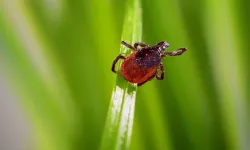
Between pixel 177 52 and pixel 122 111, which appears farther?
pixel 177 52

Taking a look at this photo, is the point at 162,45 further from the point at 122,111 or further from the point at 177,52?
the point at 122,111

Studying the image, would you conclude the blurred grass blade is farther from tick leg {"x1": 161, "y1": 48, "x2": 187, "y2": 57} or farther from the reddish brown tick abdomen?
tick leg {"x1": 161, "y1": 48, "x2": 187, "y2": 57}

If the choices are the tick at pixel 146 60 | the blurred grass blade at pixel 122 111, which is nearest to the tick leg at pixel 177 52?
the tick at pixel 146 60

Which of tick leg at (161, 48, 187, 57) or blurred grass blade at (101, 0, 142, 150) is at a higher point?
tick leg at (161, 48, 187, 57)

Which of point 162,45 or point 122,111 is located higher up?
point 162,45

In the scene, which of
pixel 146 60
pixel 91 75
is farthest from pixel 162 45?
pixel 91 75

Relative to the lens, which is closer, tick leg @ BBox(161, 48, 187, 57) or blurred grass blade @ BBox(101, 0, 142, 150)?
blurred grass blade @ BBox(101, 0, 142, 150)

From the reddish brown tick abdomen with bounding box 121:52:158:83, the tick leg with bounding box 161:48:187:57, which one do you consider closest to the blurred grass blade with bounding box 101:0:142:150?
the reddish brown tick abdomen with bounding box 121:52:158:83
